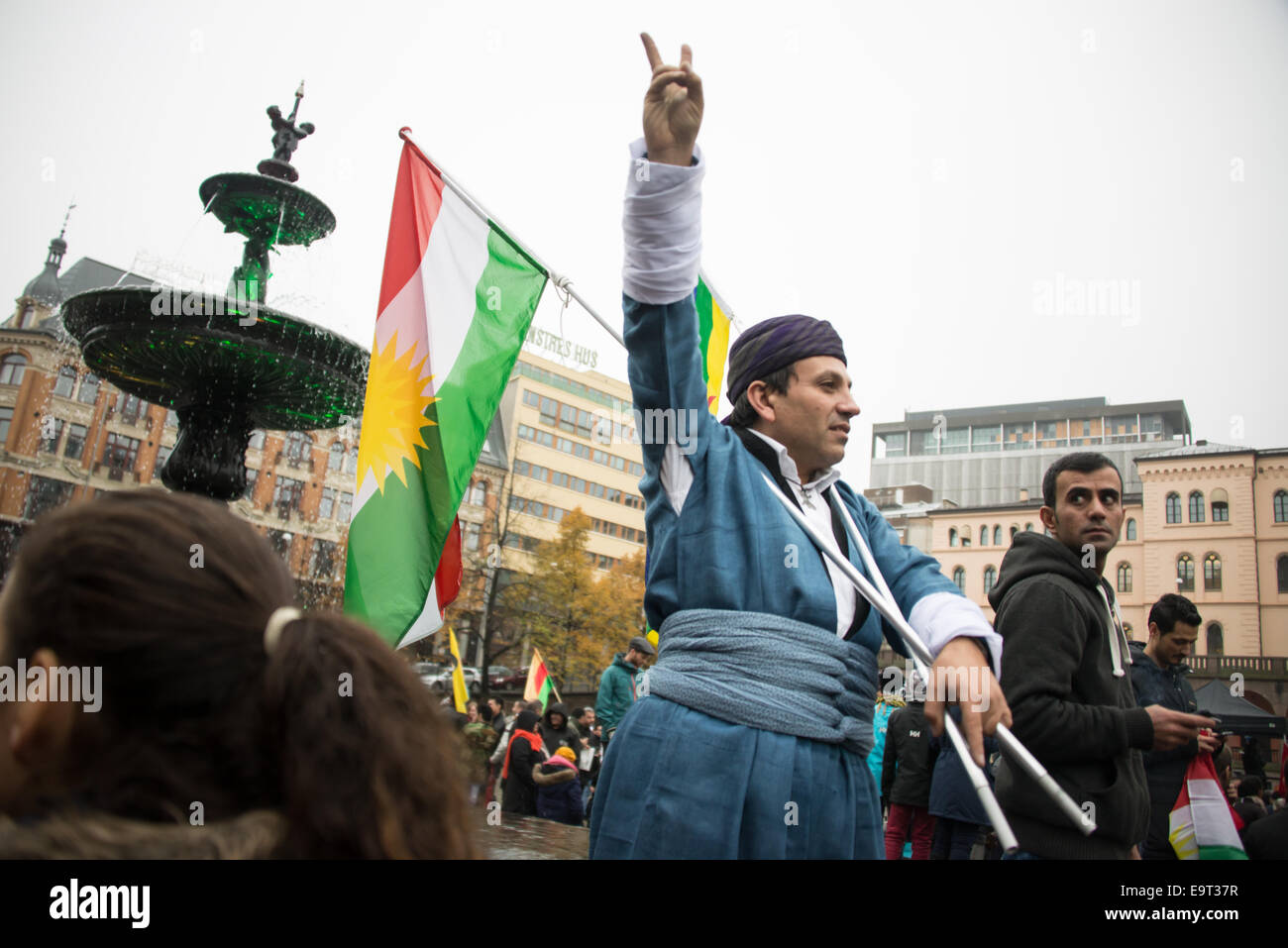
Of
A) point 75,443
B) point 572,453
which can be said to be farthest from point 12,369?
point 572,453

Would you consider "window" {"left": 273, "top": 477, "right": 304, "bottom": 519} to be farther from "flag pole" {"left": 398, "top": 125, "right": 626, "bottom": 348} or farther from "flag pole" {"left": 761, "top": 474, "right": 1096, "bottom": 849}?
"flag pole" {"left": 761, "top": 474, "right": 1096, "bottom": 849}

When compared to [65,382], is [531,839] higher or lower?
lower

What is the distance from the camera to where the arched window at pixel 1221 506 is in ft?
182

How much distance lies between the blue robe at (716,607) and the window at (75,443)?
51.8 m

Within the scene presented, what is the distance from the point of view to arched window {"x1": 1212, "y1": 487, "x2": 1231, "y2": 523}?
55.3m

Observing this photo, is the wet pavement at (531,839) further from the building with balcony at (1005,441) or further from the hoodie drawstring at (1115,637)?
the building with balcony at (1005,441)

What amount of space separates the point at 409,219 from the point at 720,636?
11.4 ft

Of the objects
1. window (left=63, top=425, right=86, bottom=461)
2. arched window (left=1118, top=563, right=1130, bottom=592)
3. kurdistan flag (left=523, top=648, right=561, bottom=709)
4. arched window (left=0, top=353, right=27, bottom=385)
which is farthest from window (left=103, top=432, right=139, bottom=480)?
arched window (left=1118, top=563, right=1130, bottom=592)

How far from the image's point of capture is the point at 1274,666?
4731 cm

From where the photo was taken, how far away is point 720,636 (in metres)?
2.08

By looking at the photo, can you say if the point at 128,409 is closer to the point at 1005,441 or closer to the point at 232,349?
the point at 232,349

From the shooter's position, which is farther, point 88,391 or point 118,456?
point 118,456
